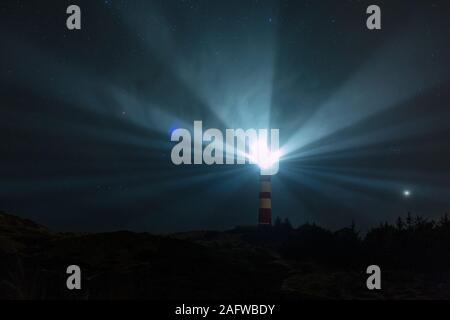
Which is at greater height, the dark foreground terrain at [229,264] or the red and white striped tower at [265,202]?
the red and white striped tower at [265,202]

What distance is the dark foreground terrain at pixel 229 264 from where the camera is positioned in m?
26.1

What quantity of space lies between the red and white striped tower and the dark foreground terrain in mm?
5647

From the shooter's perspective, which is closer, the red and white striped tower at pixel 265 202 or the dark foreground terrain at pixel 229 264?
the dark foreground terrain at pixel 229 264

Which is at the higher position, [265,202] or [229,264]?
[265,202]

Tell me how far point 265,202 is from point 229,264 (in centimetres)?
1699

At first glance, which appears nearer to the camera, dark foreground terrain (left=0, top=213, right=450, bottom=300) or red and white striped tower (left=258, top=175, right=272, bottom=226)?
dark foreground terrain (left=0, top=213, right=450, bottom=300)

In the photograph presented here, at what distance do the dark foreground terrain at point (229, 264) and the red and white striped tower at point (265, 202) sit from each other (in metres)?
5.65

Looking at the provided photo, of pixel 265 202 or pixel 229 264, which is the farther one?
pixel 265 202

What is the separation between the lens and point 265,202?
49.4 m

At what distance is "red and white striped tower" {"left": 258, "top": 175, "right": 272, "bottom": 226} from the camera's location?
159ft

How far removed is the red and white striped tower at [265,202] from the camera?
4831 centimetres
